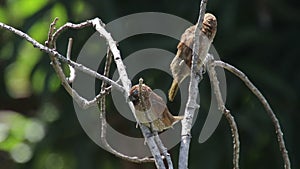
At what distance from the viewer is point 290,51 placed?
11.9 feet

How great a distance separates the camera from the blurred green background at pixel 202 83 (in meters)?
3.44

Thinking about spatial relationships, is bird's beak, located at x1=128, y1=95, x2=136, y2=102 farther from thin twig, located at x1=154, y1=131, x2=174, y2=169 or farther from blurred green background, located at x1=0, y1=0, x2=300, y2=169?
blurred green background, located at x1=0, y1=0, x2=300, y2=169

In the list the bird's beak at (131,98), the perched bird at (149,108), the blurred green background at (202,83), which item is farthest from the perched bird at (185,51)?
the blurred green background at (202,83)

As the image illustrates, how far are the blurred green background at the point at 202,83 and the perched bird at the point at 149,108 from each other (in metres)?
1.82

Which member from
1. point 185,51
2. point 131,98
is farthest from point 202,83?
point 131,98

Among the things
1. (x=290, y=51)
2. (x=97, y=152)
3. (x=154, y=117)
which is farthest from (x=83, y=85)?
(x=154, y=117)

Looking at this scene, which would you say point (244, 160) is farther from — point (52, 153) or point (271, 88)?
point (52, 153)

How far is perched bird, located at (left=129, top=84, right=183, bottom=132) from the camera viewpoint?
4.34 ft

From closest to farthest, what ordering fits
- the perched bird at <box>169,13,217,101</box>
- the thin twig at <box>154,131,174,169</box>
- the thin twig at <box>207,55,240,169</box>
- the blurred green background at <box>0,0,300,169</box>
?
the thin twig at <box>154,131,174,169</box> < the thin twig at <box>207,55,240,169</box> < the perched bird at <box>169,13,217,101</box> < the blurred green background at <box>0,0,300,169</box>

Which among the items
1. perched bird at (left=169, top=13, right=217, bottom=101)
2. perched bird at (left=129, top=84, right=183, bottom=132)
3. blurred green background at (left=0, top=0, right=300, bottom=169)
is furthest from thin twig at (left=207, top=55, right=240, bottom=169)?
blurred green background at (left=0, top=0, right=300, bottom=169)

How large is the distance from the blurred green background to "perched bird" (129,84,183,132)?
1821mm

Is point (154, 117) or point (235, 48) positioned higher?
point (235, 48)

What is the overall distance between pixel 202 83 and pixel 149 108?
2003 mm

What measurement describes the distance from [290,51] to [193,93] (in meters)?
2.38
